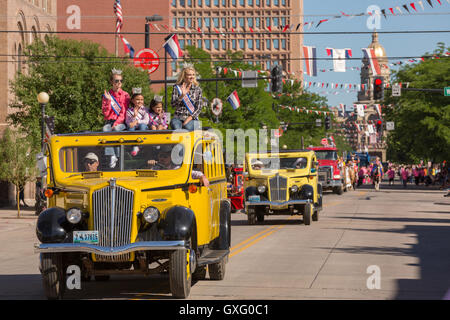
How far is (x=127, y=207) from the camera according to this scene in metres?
10.1

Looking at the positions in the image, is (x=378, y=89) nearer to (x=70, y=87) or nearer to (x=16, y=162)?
(x=70, y=87)

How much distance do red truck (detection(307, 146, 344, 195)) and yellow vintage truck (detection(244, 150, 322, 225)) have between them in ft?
85.7

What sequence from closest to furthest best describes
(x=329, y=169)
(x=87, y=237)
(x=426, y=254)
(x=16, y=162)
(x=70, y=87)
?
(x=87, y=237)
(x=426, y=254)
(x=16, y=162)
(x=70, y=87)
(x=329, y=169)

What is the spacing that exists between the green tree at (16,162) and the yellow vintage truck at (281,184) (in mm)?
10227

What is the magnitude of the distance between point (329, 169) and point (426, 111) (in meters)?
16.9

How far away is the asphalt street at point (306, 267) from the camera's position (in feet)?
36.8

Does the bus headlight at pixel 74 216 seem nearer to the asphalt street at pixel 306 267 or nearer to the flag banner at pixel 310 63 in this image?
the asphalt street at pixel 306 267

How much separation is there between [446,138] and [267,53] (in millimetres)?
112858

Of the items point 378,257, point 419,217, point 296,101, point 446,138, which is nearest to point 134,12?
→ point 296,101

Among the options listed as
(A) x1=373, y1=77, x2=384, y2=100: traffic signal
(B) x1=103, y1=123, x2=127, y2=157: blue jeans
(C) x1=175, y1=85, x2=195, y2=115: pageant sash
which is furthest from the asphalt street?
(A) x1=373, y1=77, x2=384, y2=100: traffic signal

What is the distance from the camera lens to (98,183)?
10.4m

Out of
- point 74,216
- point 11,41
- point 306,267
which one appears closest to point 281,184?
point 306,267

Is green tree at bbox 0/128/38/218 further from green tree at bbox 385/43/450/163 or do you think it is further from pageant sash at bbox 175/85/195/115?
green tree at bbox 385/43/450/163

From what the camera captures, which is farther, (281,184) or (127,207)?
(281,184)
